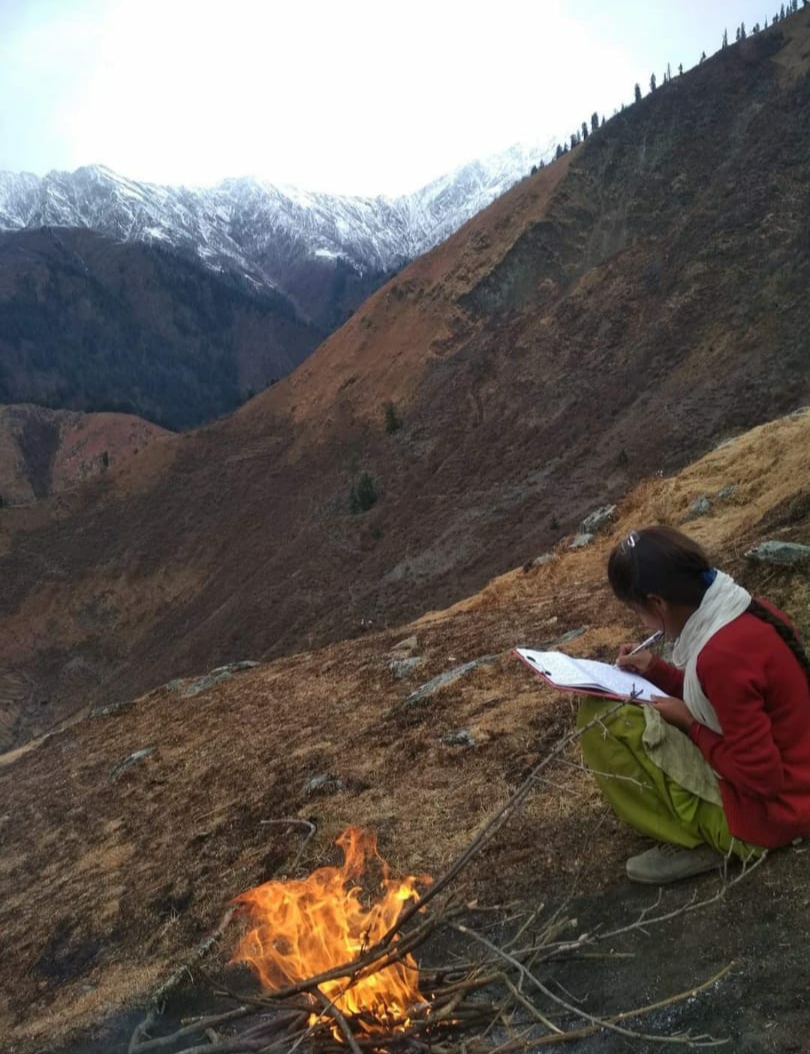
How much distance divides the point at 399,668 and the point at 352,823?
11.6 ft

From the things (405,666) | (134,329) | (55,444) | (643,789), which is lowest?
(405,666)

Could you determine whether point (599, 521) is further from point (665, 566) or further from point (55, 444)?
point (55, 444)

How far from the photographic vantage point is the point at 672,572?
2.95m

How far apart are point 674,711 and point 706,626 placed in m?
0.45

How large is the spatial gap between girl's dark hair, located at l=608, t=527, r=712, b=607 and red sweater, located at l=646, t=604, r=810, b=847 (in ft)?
0.65

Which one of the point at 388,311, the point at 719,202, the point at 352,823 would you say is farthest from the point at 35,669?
the point at 719,202

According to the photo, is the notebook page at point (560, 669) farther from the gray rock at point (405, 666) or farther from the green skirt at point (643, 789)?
the gray rock at point (405, 666)

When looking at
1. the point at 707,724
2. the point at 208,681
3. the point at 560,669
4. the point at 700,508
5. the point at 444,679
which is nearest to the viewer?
the point at 707,724

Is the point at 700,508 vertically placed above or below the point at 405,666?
below

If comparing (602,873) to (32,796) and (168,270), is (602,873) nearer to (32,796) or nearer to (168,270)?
(32,796)

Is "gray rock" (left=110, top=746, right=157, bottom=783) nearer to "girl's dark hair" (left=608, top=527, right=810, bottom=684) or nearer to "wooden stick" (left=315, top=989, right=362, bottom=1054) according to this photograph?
"wooden stick" (left=315, top=989, right=362, bottom=1054)

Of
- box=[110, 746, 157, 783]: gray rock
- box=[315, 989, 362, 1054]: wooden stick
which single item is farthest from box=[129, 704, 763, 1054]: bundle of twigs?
box=[110, 746, 157, 783]: gray rock

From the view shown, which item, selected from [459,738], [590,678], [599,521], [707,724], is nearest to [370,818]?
[459,738]

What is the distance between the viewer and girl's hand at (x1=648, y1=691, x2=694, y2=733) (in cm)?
317
